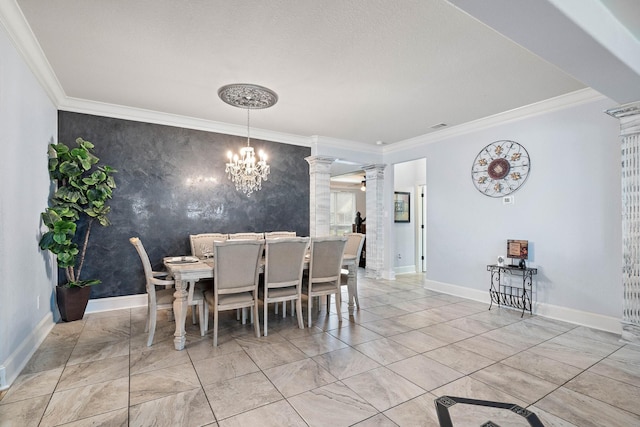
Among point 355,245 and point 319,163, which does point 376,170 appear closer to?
point 319,163

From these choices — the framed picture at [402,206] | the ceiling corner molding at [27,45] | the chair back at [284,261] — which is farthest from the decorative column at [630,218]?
the ceiling corner molding at [27,45]

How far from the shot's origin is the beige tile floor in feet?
6.33

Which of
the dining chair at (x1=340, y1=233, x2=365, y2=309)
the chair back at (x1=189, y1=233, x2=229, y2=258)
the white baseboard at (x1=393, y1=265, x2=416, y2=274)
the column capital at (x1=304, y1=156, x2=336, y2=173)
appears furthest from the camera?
the white baseboard at (x1=393, y1=265, x2=416, y2=274)

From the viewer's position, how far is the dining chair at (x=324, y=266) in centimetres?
348

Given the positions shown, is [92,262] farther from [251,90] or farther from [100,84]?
[251,90]

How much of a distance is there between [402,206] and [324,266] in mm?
3904

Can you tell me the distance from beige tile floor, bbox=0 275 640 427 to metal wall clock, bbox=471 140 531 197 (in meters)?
1.81

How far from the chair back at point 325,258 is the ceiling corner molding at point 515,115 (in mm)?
2808

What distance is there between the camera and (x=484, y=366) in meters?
2.57

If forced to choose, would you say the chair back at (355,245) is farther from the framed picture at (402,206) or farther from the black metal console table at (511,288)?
the framed picture at (402,206)

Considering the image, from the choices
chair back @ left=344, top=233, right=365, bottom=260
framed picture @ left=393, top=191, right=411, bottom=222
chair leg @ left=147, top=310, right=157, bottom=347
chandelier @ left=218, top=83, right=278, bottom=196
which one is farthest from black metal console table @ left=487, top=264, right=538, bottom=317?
chair leg @ left=147, top=310, right=157, bottom=347

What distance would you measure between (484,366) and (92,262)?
458 centimetres

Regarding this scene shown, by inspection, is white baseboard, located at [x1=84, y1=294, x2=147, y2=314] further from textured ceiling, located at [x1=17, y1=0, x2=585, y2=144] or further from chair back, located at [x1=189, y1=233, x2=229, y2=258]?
textured ceiling, located at [x1=17, y1=0, x2=585, y2=144]

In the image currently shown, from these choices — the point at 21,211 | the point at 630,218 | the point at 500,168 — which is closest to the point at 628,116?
the point at 630,218
